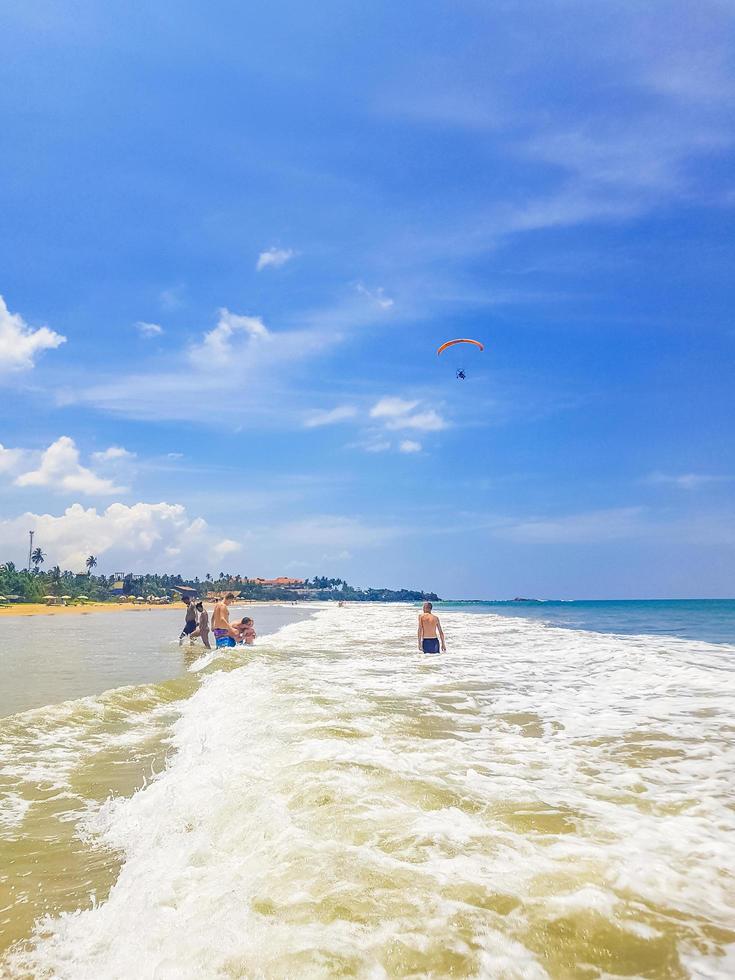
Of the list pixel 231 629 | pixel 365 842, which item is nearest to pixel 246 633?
pixel 231 629

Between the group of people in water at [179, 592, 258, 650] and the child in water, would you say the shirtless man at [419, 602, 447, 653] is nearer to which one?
the group of people in water at [179, 592, 258, 650]

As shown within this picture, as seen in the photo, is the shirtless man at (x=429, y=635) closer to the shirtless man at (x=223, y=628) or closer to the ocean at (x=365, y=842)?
the shirtless man at (x=223, y=628)

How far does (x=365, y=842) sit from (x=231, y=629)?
18.6 m

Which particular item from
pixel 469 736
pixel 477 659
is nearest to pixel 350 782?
pixel 469 736

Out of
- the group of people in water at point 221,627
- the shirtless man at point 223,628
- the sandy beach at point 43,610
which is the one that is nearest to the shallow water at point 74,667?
the group of people in water at point 221,627

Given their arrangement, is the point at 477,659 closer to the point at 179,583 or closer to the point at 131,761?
the point at 131,761

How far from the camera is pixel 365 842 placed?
14.9 feet

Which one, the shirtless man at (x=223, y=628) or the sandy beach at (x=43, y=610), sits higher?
the shirtless man at (x=223, y=628)

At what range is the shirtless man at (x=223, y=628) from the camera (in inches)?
867

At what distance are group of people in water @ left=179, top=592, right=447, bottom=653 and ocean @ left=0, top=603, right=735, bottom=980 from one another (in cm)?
912

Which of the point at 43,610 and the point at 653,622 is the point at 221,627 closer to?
the point at 653,622

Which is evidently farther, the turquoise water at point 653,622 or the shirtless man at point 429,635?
the turquoise water at point 653,622

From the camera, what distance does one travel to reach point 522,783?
6105mm

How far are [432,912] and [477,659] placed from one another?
51.8 feet
